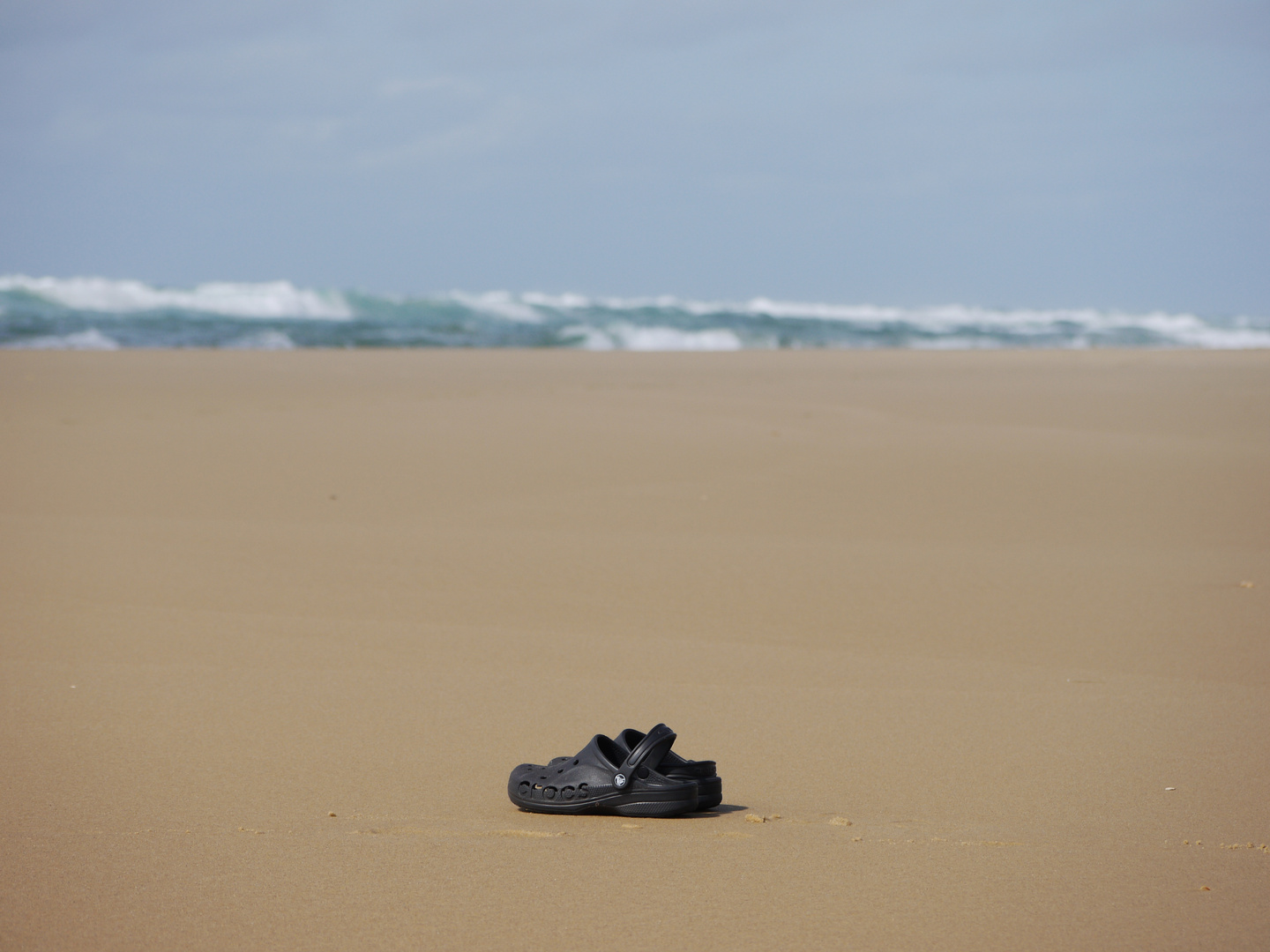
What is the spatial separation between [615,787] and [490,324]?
946 inches

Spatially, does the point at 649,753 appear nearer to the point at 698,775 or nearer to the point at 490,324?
the point at 698,775

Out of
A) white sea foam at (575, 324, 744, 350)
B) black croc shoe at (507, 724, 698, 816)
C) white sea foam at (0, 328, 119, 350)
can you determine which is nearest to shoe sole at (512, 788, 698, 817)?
black croc shoe at (507, 724, 698, 816)

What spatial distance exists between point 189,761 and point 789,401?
789 centimetres

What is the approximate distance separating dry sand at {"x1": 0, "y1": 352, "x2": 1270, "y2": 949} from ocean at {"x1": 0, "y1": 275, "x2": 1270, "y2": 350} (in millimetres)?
12153

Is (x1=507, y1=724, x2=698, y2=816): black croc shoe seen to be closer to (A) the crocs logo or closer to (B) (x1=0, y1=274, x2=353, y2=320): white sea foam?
(A) the crocs logo

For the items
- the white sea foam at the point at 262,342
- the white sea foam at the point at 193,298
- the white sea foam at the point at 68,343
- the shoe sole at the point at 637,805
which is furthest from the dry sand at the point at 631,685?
the white sea foam at the point at 193,298

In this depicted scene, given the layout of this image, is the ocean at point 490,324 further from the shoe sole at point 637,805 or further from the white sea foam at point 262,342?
the shoe sole at point 637,805

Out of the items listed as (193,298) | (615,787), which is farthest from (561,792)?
(193,298)

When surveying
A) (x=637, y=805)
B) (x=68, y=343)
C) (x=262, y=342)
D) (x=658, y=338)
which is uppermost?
(x=658, y=338)

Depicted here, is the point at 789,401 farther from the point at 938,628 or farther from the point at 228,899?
the point at 228,899

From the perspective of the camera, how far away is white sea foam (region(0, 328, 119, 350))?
51.8ft

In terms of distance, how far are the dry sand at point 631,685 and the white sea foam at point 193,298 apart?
21716mm

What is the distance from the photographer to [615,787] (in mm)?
2160

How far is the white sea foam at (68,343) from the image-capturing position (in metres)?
15.8
